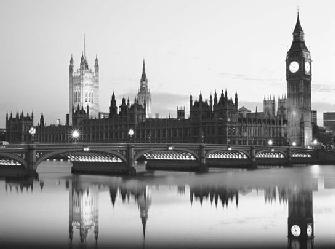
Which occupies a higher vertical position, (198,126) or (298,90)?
(298,90)

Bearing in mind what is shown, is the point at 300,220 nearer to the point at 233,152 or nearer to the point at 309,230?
the point at 309,230

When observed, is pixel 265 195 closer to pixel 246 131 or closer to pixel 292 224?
pixel 292 224

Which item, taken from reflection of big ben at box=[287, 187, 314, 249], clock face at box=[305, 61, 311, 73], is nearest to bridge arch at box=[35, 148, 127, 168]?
reflection of big ben at box=[287, 187, 314, 249]

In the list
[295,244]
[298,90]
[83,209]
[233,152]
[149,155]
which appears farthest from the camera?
[298,90]

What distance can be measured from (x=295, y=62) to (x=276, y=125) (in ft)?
64.4

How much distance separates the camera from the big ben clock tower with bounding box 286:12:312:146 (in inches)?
6909

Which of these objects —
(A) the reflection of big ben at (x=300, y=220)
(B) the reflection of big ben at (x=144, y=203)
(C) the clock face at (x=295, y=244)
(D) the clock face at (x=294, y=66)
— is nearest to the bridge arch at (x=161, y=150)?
(B) the reflection of big ben at (x=144, y=203)

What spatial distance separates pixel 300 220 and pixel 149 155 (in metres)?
73.3

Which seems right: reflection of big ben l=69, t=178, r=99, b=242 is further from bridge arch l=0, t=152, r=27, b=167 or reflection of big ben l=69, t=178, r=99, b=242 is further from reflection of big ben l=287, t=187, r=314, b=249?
reflection of big ben l=287, t=187, r=314, b=249

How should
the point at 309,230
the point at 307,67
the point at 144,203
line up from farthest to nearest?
the point at 307,67 → the point at 144,203 → the point at 309,230

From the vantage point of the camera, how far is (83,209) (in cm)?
5319

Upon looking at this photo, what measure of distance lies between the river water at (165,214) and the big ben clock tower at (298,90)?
100m

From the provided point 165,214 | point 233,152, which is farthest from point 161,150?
point 165,214

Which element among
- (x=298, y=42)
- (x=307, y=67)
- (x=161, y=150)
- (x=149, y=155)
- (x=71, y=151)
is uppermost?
(x=298, y=42)
